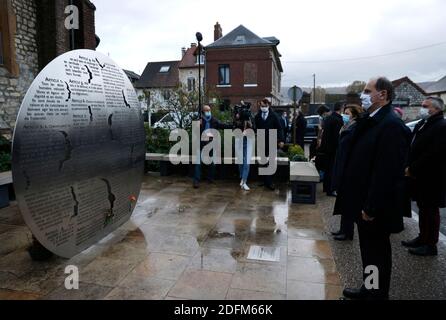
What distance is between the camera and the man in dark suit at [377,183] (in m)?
2.86

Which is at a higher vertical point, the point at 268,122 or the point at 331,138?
the point at 268,122

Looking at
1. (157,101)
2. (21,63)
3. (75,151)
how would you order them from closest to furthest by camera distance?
1. (75,151)
2. (21,63)
3. (157,101)

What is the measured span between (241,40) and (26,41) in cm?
2529

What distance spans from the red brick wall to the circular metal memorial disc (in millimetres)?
27198

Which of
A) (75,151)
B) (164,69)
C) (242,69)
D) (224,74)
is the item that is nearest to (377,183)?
(75,151)

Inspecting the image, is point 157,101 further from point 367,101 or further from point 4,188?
point 367,101

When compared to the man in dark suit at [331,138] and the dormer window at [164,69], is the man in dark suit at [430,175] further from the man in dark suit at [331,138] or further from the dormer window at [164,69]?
the dormer window at [164,69]

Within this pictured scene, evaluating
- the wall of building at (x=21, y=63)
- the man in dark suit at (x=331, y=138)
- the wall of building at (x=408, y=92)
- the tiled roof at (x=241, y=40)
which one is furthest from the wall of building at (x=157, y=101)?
the wall of building at (x=408, y=92)

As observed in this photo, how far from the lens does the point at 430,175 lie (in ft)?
14.3

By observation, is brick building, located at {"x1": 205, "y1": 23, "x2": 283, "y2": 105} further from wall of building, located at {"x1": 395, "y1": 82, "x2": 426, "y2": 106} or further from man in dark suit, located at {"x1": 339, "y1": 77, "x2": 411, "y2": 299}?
man in dark suit, located at {"x1": 339, "y1": 77, "x2": 411, "y2": 299}

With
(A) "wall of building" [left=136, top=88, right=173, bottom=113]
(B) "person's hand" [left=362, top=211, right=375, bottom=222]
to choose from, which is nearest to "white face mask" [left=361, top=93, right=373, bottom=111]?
(B) "person's hand" [left=362, top=211, right=375, bottom=222]
